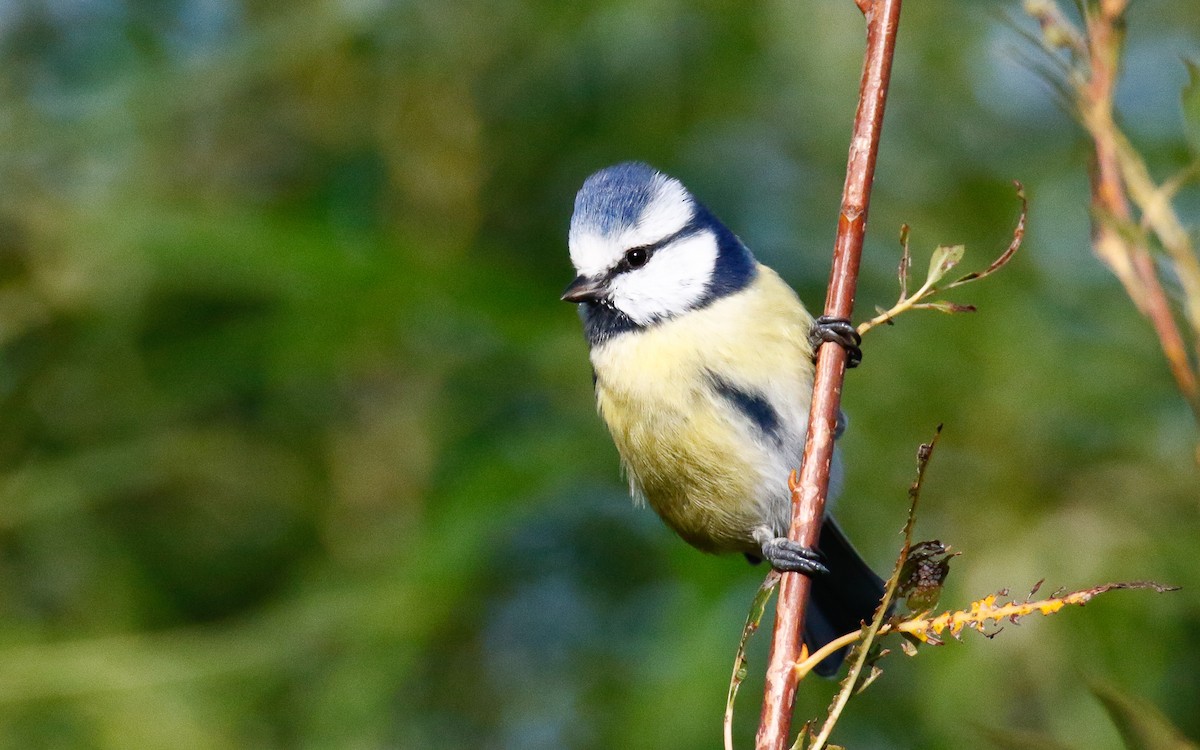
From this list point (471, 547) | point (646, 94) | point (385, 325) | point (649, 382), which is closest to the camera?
point (649, 382)

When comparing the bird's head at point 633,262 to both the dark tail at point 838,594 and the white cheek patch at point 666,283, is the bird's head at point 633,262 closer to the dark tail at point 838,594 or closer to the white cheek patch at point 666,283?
the white cheek patch at point 666,283

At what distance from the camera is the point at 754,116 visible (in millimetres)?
2318

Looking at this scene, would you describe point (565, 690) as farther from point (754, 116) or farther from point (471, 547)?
point (754, 116)

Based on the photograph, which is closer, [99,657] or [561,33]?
[99,657]

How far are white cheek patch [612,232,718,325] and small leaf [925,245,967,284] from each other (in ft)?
2.42

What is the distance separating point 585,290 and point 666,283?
110 millimetres

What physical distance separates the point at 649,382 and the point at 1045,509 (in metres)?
0.72

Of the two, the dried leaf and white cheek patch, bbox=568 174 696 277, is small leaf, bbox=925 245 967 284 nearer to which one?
the dried leaf

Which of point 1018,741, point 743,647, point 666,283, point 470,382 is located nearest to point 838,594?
point 666,283

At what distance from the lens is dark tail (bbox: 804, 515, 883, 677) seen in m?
1.89

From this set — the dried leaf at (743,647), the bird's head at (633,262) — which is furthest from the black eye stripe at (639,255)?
the dried leaf at (743,647)

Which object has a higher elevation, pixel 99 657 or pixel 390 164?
pixel 390 164

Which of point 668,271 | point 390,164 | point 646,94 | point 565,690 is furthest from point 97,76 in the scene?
point 565,690

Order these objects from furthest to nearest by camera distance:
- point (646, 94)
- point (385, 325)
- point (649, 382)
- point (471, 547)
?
point (646, 94) < point (385, 325) < point (471, 547) < point (649, 382)
